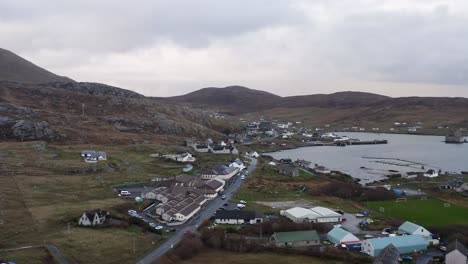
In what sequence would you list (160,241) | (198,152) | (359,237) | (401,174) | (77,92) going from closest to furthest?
1. (160,241)
2. (359,237)
3. (401,174)
4. (198,152)
5. (77,92)

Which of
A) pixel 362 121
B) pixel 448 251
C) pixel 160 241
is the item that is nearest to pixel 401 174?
pixel 448 251

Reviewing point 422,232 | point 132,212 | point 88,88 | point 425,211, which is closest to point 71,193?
point 132,212

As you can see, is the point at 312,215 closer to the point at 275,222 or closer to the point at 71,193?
the point at 275,222

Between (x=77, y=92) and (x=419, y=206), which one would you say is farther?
(x=77, y=92)

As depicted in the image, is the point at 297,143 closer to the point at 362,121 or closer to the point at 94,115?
the point at 94,115

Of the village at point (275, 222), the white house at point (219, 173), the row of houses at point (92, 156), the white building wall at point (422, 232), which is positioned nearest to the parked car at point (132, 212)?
the village at point (275, 222)

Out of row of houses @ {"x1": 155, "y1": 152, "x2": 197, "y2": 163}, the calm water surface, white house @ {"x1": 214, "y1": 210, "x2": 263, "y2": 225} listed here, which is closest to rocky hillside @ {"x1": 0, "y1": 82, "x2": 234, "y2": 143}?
row of houses @ {"x1": 155, "y1": 152, "x2": 197, "y2": 163}

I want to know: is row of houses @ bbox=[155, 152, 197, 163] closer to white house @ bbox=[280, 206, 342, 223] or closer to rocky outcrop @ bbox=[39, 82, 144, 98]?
white house @ bbox=[280, 206, 342, 223]
